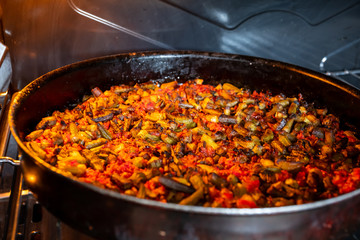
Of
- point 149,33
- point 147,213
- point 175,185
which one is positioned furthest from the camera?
point 149,33

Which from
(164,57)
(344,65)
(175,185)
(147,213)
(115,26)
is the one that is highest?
(344,65)

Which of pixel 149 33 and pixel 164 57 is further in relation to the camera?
pixel 149 33

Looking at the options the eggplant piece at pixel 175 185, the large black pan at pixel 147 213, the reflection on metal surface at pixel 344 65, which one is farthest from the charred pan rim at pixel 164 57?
the reflection on metal surface at pixel 344 65

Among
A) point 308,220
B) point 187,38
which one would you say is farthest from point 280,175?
point 187,38

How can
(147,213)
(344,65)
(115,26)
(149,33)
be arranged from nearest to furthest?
1. (147,213)
2. (115,26)
3. (149,33)
4. (344,65)

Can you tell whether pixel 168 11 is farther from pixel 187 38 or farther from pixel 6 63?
pixel 6 63

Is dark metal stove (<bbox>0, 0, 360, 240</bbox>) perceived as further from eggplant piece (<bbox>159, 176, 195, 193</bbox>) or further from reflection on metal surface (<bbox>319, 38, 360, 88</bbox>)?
eggplant piece (<bbox>159, 176, 195, 193</bbox>)

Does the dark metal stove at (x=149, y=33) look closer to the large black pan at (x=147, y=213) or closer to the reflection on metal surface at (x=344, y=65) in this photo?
the reflection on metal surface at (x=344, y=65)

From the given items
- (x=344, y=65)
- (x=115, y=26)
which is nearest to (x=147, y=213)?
(x=115, y=26)

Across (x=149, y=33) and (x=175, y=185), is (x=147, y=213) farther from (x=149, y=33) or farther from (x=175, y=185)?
(x=149, y=33)
